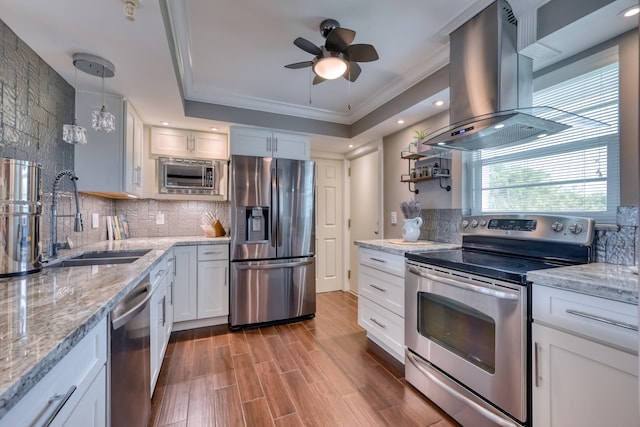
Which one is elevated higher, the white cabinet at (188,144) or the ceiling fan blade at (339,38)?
the ceiling fan blade at (339,38)

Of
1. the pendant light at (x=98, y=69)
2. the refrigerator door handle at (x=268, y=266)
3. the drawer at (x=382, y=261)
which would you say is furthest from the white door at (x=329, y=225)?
the pendant light at (x=98, y=69)

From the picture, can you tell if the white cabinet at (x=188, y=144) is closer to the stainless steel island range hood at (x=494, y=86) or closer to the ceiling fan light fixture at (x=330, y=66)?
the ceiling fan light fixture at (x=330, y=66)

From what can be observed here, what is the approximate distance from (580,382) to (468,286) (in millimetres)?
542

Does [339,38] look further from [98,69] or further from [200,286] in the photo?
[200,286]

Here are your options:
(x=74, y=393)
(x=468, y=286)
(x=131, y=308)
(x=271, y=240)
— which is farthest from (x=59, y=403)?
(x=271, y=240)

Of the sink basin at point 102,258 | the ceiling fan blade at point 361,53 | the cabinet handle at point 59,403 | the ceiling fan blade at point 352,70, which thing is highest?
the ceiling fan blade at point 361,53

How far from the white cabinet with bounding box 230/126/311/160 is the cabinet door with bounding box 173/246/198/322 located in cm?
115

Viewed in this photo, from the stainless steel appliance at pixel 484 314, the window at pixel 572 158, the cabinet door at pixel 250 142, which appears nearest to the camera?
the stainless steel appliance at pixel 484 314

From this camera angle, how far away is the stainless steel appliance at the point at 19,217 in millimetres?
1145

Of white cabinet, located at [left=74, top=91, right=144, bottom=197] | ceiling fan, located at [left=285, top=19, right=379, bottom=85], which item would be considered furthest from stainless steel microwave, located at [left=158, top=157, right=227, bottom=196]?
ceiling fan, located at [left=285, top=19, right=379, bottom=85]

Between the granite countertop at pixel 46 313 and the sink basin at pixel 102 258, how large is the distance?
0.46m

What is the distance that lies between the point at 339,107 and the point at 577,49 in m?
2.02

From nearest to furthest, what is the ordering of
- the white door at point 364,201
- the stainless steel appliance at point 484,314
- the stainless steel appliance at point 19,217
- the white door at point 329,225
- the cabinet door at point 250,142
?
1. the stainless steel appliance at point 19,217
2. the stainless steel appliance at point 484,314
3. the cabinet door at point 250,142
4. the white door at point 364,201
5. the white door at point 329,225

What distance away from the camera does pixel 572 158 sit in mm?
1736
